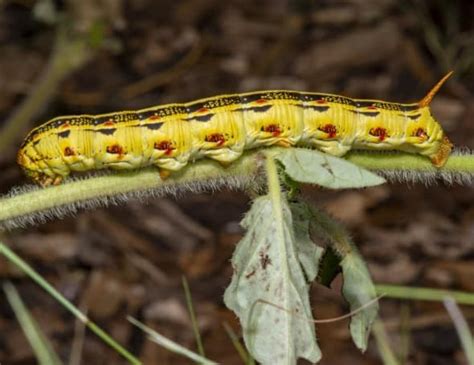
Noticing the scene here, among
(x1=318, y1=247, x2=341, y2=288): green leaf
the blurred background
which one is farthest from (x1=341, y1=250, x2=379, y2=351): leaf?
the blurred background

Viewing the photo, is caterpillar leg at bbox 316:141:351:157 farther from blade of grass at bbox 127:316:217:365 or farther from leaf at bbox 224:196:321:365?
blade of grass at bbox 127:316:217:365

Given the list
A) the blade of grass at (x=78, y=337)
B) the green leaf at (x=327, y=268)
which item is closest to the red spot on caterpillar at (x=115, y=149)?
the green leaf at (x=327, y=268)

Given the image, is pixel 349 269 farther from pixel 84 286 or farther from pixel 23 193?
pixel 84 286

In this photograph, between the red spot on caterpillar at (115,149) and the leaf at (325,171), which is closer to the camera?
the leaf at (325,171)

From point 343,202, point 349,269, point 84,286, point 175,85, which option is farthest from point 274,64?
point 349,269

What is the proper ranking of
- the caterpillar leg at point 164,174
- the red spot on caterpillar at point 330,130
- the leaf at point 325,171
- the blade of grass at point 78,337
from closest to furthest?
1. the leaf at point 325,171
2. the caterpillar leg at point 164,174
3. the red spot on caterpillar at point 330,130
4. the blade of grass at point 78,337

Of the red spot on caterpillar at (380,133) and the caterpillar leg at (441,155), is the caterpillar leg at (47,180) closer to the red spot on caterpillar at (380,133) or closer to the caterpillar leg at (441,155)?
the red spot on caterpillar at (380,133)
